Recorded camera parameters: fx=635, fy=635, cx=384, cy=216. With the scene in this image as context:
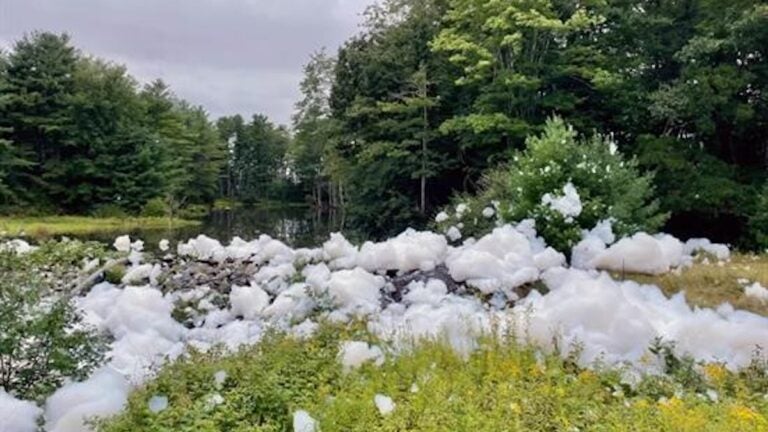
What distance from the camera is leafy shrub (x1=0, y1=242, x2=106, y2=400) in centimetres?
334

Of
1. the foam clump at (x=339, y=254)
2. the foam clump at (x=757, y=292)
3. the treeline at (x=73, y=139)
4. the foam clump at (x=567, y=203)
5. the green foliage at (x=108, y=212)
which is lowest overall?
the green foliage at (x=108, y=212)

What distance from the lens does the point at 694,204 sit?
43.4 feet

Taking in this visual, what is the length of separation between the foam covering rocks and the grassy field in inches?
9.2

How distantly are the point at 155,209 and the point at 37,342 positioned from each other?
28877 mm

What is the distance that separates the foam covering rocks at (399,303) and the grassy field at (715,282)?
0.23 metres

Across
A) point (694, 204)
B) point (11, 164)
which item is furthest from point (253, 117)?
point (694, 204)

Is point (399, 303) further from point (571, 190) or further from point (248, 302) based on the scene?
point (571, 190)

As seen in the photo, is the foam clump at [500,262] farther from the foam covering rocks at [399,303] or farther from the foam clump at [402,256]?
the foam clump at [402,256]

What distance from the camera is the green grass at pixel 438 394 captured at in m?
2.89

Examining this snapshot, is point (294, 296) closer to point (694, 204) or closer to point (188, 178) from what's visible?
point (694, 204)

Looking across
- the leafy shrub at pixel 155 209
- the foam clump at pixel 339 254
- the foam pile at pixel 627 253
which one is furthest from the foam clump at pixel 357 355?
the leafy shrub at pixel 155 209

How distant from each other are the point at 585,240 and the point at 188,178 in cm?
3683

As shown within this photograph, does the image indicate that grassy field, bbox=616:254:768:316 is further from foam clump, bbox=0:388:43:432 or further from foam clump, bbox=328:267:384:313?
foam clump, bbox=0:388:43:432

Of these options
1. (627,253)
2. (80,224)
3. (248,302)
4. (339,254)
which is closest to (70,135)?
(80,224)
